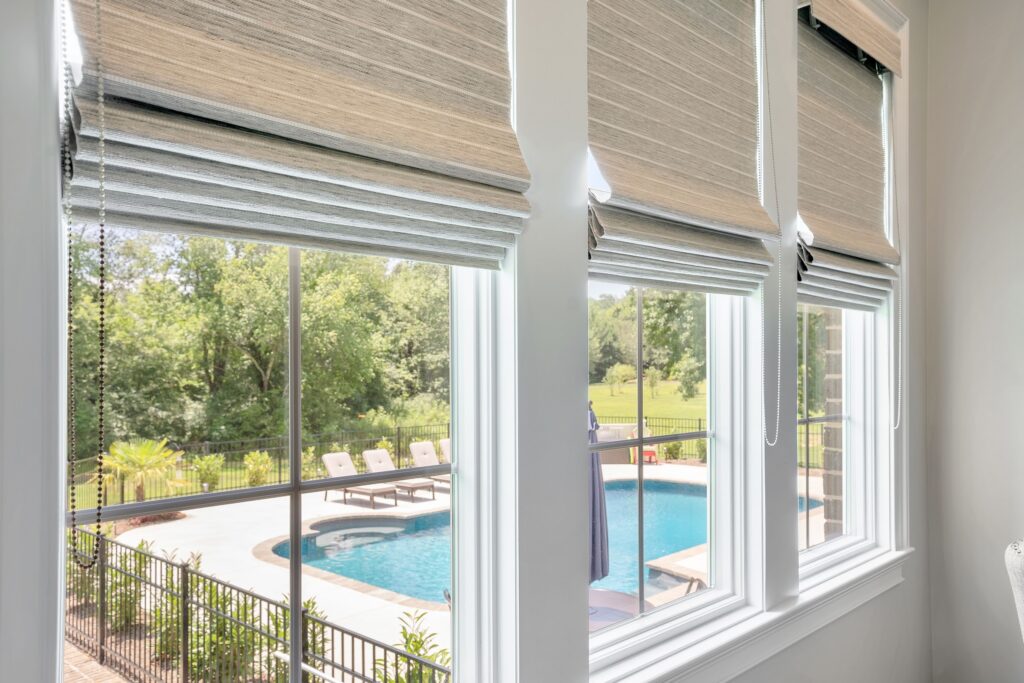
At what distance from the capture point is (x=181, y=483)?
2.99 ft

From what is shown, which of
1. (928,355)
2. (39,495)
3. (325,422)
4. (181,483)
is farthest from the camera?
(928,355)

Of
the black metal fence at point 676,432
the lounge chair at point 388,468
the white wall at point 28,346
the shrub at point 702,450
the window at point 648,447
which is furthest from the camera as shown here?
the shrub at point 702,450

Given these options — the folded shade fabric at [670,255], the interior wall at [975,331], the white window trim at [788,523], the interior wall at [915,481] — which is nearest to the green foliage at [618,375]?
the folded shade fabric at [670,255]

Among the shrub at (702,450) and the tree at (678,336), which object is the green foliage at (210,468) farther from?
the shrub at (702,450)

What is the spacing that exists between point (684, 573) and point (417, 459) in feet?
3.14

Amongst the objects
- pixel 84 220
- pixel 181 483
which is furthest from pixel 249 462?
pixel 84 220

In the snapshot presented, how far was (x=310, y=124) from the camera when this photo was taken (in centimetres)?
91

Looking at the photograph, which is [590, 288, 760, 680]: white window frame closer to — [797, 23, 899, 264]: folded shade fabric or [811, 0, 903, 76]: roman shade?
[797, 23, 899, 264]: folded shade fabric

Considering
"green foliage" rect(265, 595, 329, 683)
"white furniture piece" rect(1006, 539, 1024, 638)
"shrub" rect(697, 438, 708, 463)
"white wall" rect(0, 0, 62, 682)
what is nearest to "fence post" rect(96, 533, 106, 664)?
"white wall" rect(0, 0, 62, 682)

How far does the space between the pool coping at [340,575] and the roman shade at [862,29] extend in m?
1.87

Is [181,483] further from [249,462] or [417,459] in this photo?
[417,459]

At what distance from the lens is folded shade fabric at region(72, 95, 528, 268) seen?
0.79 meters

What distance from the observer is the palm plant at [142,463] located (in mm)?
864

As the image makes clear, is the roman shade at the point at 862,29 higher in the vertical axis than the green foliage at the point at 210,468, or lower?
higher
